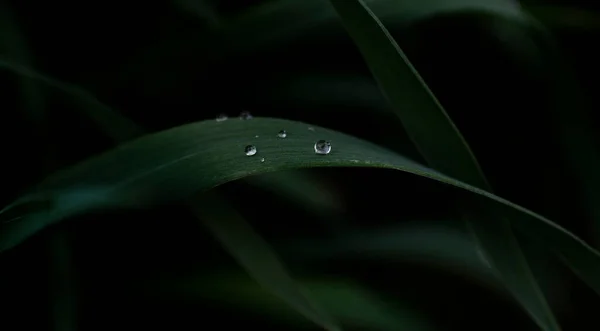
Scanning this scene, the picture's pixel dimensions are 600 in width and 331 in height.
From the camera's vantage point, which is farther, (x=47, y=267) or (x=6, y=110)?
(x=6, y=110)

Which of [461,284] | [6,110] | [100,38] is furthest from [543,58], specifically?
[6,110]

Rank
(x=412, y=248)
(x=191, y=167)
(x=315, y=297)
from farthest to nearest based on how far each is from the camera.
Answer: (x=412, y=248), (x=315, y=297), (x=191, y=167)

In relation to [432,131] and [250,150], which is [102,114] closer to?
[250,150]

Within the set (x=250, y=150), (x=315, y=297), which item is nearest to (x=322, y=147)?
(x=250, y=150)

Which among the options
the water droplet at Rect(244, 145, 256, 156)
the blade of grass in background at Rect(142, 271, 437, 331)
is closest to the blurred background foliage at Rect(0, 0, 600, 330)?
the blade of grass in background at Rect(142, 271, 437, 331)

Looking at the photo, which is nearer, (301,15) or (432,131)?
(432,131)

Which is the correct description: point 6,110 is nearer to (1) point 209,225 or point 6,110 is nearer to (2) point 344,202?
(1) point 209,225

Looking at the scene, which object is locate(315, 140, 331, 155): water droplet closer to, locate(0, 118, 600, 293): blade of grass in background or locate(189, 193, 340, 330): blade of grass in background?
locate(0, 118, 600, 293): blade of grass in background

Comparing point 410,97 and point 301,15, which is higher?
point 301,15
